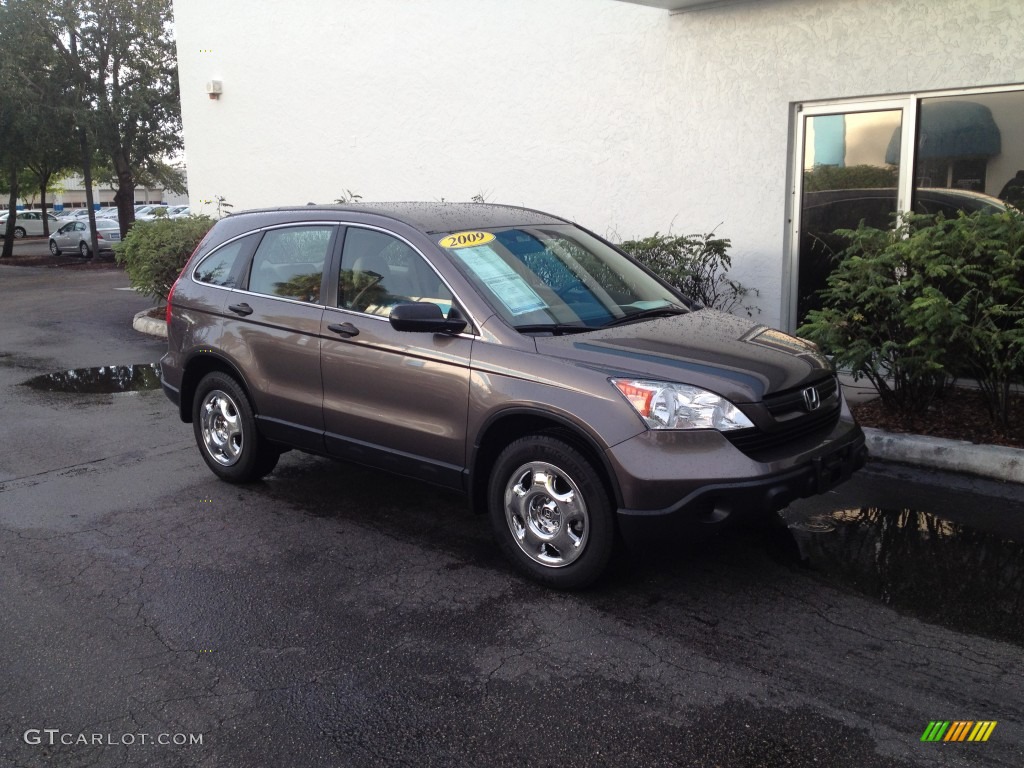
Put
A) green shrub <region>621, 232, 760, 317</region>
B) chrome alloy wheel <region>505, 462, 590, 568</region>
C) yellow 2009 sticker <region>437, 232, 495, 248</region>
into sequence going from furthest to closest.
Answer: green shrub <region>621, 232, 760, 317</region>, yellow 2009 sticker <region>437, 232, 495, 248</region>, chrome alloy wheel <region>505, 462, 590, 568</region>

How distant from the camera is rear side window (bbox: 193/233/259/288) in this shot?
6176mm

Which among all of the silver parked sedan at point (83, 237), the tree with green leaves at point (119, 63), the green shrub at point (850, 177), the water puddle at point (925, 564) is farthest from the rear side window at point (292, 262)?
the silver parked sedan at point (83, 237)

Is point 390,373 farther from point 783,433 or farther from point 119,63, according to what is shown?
point 119,63

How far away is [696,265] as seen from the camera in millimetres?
9156

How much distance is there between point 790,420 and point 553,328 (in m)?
1.23

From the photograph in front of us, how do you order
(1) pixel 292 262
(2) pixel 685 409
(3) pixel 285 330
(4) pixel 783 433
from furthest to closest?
(1) pixel 292 262, (3) pixel 285 330, (4) pixel 783 433, (2) pixel 685 409

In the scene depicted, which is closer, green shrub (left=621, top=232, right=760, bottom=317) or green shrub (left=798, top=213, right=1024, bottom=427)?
green shrub (left=798, top=213, right=1024, bottom=427)

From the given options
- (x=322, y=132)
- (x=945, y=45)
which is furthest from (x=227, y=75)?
(x=945, y=45)

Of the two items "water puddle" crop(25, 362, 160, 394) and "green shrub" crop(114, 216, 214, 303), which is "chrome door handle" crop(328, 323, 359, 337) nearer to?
"water puddle" crop(25, 362, 160, 394)

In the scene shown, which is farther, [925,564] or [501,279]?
[501,279]

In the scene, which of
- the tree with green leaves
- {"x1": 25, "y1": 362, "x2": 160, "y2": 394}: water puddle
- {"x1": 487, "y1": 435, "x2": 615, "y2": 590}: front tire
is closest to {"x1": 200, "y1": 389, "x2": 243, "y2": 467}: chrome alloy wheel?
{"x1": 487, "y1": 435, "x2": 615, "y2": 590}: front tire

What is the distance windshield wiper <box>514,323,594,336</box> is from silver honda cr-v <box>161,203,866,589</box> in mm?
11

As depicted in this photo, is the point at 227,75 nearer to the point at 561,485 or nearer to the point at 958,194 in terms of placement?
the point at 958,194

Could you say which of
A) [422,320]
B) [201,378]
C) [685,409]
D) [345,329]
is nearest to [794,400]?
[685,409]
